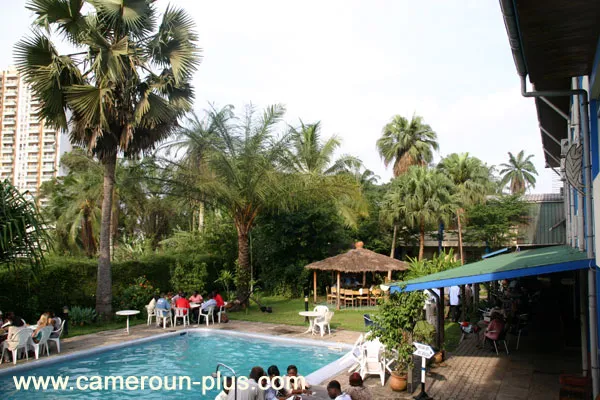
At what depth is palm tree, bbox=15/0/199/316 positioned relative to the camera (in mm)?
14047

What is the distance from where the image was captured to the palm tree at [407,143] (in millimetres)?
36219

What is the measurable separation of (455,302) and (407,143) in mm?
22437

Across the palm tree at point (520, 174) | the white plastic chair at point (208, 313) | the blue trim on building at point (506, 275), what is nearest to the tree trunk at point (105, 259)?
the white plastic chair at point (208, 313)

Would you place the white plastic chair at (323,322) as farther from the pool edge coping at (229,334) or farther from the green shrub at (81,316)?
the green shrub at (81,316)

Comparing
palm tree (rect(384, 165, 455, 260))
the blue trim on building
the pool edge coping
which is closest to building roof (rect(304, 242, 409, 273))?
palm tree (rect(384, 165, 455, 260))

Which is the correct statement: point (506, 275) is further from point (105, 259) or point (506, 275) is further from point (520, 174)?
point (520, 174)

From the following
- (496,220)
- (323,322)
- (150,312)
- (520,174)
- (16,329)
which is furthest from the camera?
(520,174)

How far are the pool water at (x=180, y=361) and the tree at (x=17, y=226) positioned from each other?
113 inches

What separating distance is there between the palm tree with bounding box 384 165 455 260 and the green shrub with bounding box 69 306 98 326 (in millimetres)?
17993

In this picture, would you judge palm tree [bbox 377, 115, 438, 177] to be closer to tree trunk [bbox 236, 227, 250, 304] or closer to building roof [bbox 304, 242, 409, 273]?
building roof [bbox 304, 242, 409, 273]

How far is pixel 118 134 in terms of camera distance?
1559 cm

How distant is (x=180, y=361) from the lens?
12.0 metres

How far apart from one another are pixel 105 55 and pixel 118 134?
261 cm

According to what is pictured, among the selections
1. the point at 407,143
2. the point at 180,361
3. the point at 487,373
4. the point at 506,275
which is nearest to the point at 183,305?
the point at 180,361
